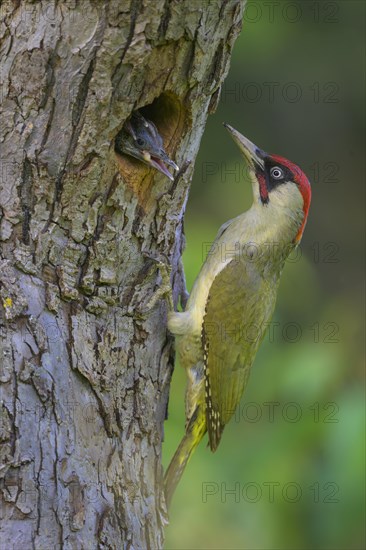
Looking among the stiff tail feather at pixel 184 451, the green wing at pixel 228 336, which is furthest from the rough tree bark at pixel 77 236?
the green wing at pixel 228 336

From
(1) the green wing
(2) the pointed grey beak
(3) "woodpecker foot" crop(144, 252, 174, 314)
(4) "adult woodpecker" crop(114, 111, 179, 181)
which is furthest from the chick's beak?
(2) the pointed grey beak

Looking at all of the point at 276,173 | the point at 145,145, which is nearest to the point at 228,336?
the point at 276,173

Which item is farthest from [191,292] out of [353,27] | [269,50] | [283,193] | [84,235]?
[353,27]

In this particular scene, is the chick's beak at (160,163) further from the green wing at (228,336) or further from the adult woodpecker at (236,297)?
the green wing at (228,336)

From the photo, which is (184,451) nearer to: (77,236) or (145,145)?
(77,236)

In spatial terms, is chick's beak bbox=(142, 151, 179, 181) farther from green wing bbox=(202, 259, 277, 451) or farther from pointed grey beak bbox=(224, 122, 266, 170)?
pointed grey beak bbox=(224, 122, 266, 170)

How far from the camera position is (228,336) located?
440cm

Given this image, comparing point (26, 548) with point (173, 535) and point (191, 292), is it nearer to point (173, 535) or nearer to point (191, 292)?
point (191, 292)

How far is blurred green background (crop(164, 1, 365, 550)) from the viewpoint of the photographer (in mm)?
4070

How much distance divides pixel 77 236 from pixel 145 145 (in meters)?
0.49

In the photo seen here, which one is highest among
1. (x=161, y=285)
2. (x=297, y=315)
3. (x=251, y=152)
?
(x=251, y=152)

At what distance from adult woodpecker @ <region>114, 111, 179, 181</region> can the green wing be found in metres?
1.05

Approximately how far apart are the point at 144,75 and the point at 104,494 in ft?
5.19

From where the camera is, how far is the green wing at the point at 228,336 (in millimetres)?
4367
